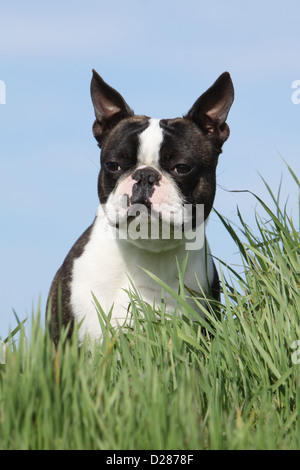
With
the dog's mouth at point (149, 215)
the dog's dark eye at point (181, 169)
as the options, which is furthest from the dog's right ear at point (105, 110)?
the dog's mouth at point (149, 215)

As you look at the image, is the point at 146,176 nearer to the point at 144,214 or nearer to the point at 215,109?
the point at 144,214

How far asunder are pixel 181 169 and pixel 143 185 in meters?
0.42

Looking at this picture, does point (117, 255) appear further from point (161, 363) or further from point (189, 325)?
point (161, 363)

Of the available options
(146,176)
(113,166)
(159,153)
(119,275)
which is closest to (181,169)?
(159,153)

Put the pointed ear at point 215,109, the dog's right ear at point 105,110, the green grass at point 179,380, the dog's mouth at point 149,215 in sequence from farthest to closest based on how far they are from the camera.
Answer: the dog's right ear at point 105,110 < the pointed ear at point 215,109 < the dog's mouth at point 149,215 < the green grass at point 179,380

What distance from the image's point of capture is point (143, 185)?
4484 millimetres

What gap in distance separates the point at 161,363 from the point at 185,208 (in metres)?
1.41

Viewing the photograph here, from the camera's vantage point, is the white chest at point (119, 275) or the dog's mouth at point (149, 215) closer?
the dog's mouth at point (149, 215)

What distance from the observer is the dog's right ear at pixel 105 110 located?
17.0 feet

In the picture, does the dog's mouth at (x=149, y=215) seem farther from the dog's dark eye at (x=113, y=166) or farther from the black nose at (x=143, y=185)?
the dog's dark eye at (x=113, y=166)

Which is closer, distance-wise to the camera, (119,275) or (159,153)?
(159,153)

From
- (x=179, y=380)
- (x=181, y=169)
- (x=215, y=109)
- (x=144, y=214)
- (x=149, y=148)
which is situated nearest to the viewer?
(x=179, y=380)

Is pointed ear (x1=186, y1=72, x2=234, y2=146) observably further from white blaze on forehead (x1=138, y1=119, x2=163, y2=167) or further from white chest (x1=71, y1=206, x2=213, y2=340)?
white chest (x1=71, y1=206, x2=213, y2=340)
